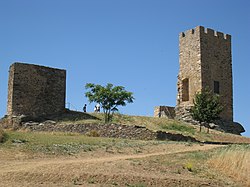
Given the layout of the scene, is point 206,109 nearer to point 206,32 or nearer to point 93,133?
point 206,32

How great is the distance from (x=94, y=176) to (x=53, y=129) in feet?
45.3

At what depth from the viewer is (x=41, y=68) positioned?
102 ft

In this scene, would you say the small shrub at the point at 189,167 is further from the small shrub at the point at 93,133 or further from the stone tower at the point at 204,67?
the stone tower at the point at 204,67

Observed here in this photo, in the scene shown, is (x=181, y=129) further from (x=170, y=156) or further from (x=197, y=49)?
(x=170, y=156)

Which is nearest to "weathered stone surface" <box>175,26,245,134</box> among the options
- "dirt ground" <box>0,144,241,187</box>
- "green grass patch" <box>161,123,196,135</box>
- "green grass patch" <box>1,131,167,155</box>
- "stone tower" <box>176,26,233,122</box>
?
"stone tower" <box>176,26,233,122</box>

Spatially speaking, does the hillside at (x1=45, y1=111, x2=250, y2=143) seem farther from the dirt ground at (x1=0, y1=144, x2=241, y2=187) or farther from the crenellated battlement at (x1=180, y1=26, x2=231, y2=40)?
the dirt ground at (x1=0, y1=144, x2=241, y2=187)

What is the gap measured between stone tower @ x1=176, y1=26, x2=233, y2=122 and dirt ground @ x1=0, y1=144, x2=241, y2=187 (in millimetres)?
21730

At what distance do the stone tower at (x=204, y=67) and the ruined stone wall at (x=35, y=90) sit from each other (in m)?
11.5

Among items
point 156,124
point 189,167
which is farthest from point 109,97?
point 189,167

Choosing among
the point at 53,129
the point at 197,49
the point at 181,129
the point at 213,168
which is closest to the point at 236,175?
the point at 213,168

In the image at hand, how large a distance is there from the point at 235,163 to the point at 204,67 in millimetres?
23216

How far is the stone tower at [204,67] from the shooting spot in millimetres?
37719

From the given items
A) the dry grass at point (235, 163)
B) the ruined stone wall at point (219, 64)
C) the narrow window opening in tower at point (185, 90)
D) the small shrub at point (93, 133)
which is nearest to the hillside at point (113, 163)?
the dry grass at point (235, 163)

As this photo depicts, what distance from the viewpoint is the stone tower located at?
124 ft
